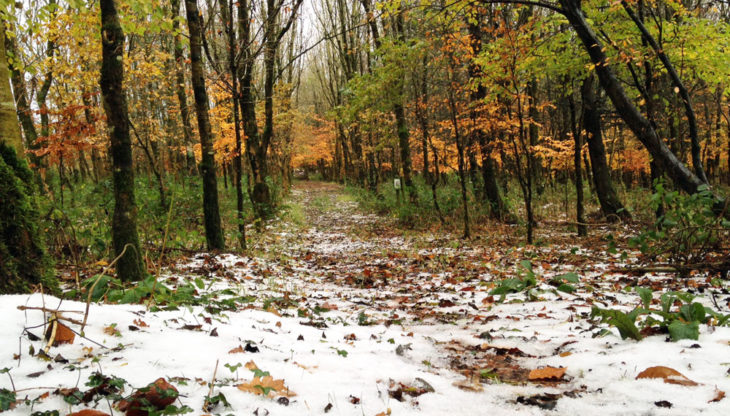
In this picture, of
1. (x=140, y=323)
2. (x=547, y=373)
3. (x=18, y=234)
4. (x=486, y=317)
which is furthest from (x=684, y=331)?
(x=18, y=234)

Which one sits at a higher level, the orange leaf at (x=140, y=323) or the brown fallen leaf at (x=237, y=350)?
the orange leaf at (x=140, y=323)

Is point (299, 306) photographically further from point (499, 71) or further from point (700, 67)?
point (700, 67)

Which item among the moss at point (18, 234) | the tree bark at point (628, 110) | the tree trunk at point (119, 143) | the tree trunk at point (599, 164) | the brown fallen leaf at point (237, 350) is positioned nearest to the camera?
the brown fallen leaf at point (237, 350)

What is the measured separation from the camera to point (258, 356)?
2.15 meters

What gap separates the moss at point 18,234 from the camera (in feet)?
7.63

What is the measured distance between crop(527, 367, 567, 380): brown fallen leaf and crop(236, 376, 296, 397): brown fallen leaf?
1323 mm

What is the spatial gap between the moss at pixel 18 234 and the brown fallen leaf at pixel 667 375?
3.63 meters

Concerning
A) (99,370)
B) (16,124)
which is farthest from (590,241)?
(16,124)

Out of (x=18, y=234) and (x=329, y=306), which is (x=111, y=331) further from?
(x=329, y=306)

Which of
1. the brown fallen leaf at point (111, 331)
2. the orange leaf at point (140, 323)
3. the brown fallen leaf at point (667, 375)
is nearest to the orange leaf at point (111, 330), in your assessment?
the brown fallen leaf at point (111, 331)

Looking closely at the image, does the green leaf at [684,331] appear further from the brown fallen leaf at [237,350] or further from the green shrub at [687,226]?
the brown fallen leaf at [237,350]

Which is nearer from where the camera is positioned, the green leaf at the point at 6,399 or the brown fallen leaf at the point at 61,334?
the green leaf at the point at 6,399

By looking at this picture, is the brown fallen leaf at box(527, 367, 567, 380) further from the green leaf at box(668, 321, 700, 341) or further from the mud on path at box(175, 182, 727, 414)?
the green leaf at box(668, 321, 700, 341)

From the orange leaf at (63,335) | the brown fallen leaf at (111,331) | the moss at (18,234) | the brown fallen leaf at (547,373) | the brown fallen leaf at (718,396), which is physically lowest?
the brown fallen leaf at (547,373)
